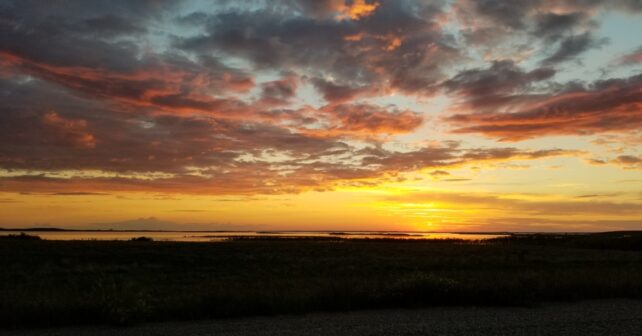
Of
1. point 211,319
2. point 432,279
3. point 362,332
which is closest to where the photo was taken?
point 362,332

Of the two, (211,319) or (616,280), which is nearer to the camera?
(211,319)

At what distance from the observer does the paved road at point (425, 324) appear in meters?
13.4

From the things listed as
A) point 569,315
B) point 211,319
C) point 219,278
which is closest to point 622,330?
point 569,315

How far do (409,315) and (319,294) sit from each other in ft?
10.4

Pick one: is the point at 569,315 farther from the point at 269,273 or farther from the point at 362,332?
the point at 269,273

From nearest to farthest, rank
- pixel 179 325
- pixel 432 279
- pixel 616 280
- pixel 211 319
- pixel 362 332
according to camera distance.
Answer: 1. pixel 362 332
2. pixel 179 325
3. pixel 211 319
4. pixel 432 279
5. pixel 616 280

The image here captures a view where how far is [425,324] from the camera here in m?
14.5

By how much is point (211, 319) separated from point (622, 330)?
11131 millimetres

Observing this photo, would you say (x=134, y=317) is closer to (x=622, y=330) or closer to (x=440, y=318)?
(x=440, y=318)

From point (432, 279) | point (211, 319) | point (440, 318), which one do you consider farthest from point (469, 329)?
point (211, 319)

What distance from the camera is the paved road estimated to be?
44.0ft

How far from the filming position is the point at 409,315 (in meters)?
16.0

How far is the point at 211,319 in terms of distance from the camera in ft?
50.7

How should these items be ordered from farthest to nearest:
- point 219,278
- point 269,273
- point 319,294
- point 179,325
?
point 269,273
point 219,278
point 319,294
point 179,325
